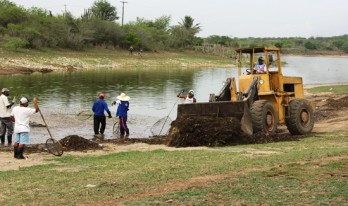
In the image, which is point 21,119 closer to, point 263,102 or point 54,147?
point 54,147

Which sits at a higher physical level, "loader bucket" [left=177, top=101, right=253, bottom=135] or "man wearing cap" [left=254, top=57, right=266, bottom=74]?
"man wearing cap" [left=254, top=57, right=266, bottom=74]

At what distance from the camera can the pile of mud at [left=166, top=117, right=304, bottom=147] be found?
53.9 ft

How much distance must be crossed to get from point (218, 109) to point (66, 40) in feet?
198

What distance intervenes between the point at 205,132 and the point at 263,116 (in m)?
2.06

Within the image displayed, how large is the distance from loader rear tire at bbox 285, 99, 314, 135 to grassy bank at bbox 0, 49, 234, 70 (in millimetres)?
42014

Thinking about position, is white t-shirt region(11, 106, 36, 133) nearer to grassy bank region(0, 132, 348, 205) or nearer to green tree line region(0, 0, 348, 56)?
grassy bank region(0, 132, 348, 205)

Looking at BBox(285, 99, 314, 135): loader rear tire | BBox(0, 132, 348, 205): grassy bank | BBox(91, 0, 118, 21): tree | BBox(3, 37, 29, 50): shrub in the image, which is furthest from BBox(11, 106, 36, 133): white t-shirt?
BBox(91, 0, 118, 21): tree

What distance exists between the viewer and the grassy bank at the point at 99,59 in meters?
61.0

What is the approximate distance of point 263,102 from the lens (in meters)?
17.7

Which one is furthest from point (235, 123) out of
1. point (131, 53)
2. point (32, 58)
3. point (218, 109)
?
point (131, 53)

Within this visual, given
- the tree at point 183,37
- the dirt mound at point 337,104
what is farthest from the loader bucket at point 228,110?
the tree at point 183,37

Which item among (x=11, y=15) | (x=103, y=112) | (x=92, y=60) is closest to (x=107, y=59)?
(x=92, y=60)

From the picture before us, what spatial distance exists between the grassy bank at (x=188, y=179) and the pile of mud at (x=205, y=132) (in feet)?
5.20

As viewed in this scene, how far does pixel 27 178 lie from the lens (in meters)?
11.5
